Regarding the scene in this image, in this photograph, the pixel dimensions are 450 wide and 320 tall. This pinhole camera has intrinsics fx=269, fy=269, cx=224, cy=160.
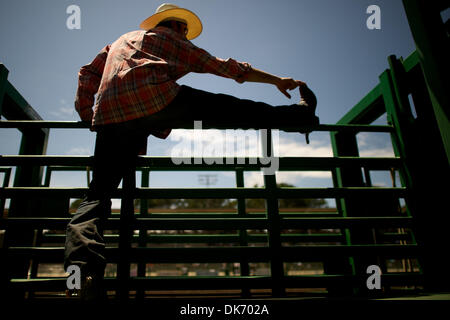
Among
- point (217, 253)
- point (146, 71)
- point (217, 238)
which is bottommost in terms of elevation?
point (217, 253)

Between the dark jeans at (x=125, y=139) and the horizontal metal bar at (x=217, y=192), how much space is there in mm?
247

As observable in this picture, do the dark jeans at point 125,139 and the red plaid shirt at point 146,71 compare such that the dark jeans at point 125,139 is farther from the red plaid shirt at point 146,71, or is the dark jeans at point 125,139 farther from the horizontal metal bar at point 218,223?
the horizontal metal bar at point 218,223

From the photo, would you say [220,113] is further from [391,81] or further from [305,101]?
[391,81]

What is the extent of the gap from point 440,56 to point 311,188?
1.23 m

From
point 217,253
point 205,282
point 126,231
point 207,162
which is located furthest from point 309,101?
point 126,231

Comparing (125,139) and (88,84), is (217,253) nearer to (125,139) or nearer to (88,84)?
(125,139)

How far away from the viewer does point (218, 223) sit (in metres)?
2.09

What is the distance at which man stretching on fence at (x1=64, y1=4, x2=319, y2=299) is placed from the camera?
163cm

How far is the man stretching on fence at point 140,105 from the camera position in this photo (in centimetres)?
163

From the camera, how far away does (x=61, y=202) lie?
11.9 feet

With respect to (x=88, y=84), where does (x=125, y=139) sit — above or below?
below

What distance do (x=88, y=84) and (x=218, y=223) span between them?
1491 millimetres

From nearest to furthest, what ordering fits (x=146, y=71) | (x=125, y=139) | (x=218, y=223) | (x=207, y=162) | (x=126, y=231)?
(x=146, y=71), (x=125, y=139), (x=126, y=231), (x=218, y=223), (x=207, y=162)

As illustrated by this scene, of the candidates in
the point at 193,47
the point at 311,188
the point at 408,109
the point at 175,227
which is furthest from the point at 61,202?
the point at 408,109
